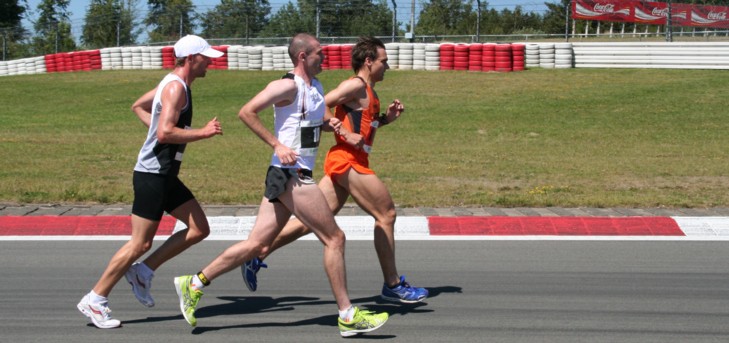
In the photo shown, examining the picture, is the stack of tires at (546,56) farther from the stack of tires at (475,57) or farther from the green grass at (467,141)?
the stack of tires at (475,57)

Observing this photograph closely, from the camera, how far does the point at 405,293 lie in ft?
20.9

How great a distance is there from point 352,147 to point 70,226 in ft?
12.9

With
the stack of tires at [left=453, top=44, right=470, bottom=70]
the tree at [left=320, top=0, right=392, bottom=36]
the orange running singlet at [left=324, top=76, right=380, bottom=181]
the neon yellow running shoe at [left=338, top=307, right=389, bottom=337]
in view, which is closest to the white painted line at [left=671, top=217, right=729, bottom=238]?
the orange running singlet at [left=324, top=76, right=380, bottom=181]

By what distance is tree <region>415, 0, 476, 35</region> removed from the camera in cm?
4575

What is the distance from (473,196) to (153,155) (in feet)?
18.3

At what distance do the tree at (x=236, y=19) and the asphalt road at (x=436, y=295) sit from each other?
2827 cm

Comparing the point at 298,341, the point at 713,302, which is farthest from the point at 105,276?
the point at 713,302

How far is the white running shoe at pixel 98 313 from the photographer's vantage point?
5.66m

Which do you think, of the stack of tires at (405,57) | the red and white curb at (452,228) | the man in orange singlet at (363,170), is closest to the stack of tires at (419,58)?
the stack of tires at (405,57)

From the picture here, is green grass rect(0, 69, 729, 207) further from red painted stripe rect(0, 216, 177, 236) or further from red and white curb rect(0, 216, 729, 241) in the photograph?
red painted stripe rect(0, 216, 177, 236)

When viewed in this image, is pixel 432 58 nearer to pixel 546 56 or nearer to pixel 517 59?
pixel 517 59

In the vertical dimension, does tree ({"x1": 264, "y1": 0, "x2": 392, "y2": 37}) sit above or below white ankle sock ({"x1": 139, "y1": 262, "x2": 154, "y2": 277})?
above

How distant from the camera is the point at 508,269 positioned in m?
7.38

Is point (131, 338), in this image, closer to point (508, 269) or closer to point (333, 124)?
point (333, 124)
